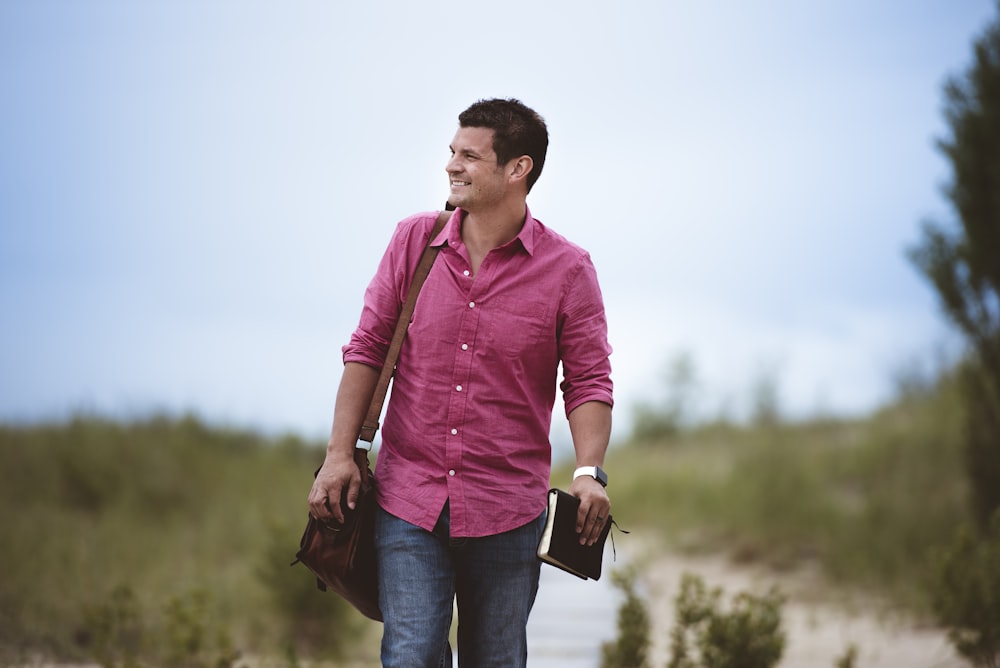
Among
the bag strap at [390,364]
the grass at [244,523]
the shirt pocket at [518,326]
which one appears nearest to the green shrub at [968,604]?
the grass at [244,523]

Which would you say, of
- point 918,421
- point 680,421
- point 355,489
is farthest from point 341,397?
point 680,421

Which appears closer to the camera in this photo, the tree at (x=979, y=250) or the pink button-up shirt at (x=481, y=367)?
the pink button-up shirt at (x=481, y=367)

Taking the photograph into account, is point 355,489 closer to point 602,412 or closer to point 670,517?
point 602,412

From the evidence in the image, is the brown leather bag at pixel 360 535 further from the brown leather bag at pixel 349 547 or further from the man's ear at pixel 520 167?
the man's ear at pixel 520 167

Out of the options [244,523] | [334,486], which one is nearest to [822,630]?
[244,523]

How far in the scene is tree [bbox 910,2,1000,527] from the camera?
8656mm

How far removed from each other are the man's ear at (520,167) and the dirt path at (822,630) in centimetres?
311

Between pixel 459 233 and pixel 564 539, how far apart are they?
3.02 feet

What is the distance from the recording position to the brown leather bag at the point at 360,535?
291 centimetres

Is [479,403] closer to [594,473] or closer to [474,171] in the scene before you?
[594,473]

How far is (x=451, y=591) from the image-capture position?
2.93m

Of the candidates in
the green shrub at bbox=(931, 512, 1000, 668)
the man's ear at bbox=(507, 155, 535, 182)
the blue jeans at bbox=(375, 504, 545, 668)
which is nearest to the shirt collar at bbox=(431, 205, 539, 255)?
the man's ear at bbox=(507, 155, 535, 182)

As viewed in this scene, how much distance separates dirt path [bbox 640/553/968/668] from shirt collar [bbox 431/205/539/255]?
2.98 m

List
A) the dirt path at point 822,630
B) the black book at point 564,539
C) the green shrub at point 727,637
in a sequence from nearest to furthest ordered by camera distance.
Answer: the black book at point 564,539 < the green shrub at point 727,637 < the dirt path at point 822,630
